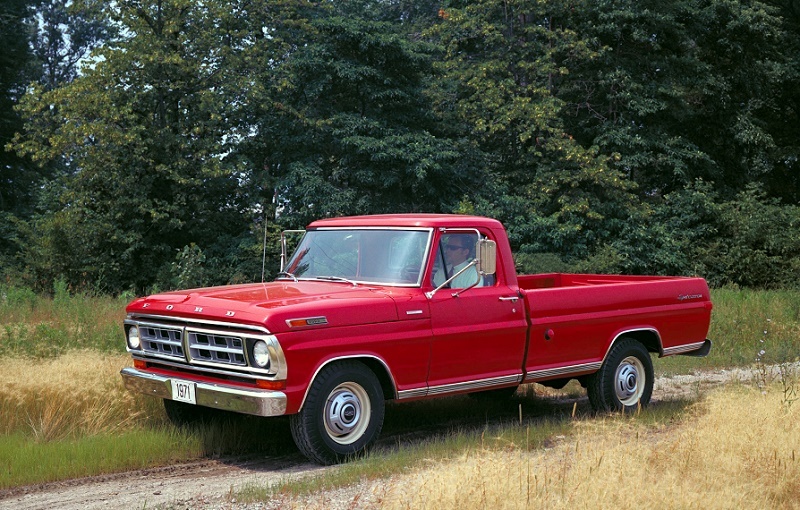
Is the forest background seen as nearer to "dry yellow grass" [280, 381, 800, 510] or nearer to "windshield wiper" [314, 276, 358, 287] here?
"windshield wiper" [314, 276, 358, 287]

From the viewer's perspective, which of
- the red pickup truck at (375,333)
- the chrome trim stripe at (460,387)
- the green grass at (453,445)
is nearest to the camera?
the green grass at (453,445)

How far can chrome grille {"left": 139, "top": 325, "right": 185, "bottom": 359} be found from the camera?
816cm

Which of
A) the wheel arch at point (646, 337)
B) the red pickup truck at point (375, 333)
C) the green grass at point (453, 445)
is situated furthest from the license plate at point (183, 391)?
the wheel arch at point (646, 337)

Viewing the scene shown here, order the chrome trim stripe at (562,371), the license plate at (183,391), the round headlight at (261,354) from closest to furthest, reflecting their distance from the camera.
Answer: the round headlight at (261,354) < the license plate at (183,391) < the chrome trim stripe at (562,371)

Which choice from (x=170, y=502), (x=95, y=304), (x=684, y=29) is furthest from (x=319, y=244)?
(x=684, y=29)

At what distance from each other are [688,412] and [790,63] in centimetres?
2738

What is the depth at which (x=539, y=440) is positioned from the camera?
846 centimetres

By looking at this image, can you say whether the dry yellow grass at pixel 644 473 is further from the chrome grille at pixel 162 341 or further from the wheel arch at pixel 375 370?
the chrome grille at pixel 162 341

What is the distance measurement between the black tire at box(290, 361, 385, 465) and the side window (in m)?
1.23

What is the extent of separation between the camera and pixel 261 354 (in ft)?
24.5

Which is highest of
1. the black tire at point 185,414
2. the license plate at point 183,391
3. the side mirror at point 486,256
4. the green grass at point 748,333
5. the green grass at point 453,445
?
the side mirror at point 486,256

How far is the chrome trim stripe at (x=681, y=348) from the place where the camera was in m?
10.7

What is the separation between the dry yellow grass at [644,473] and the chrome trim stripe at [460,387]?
3.12 ft

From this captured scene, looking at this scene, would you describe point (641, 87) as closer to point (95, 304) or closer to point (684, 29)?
point (684, 29)
